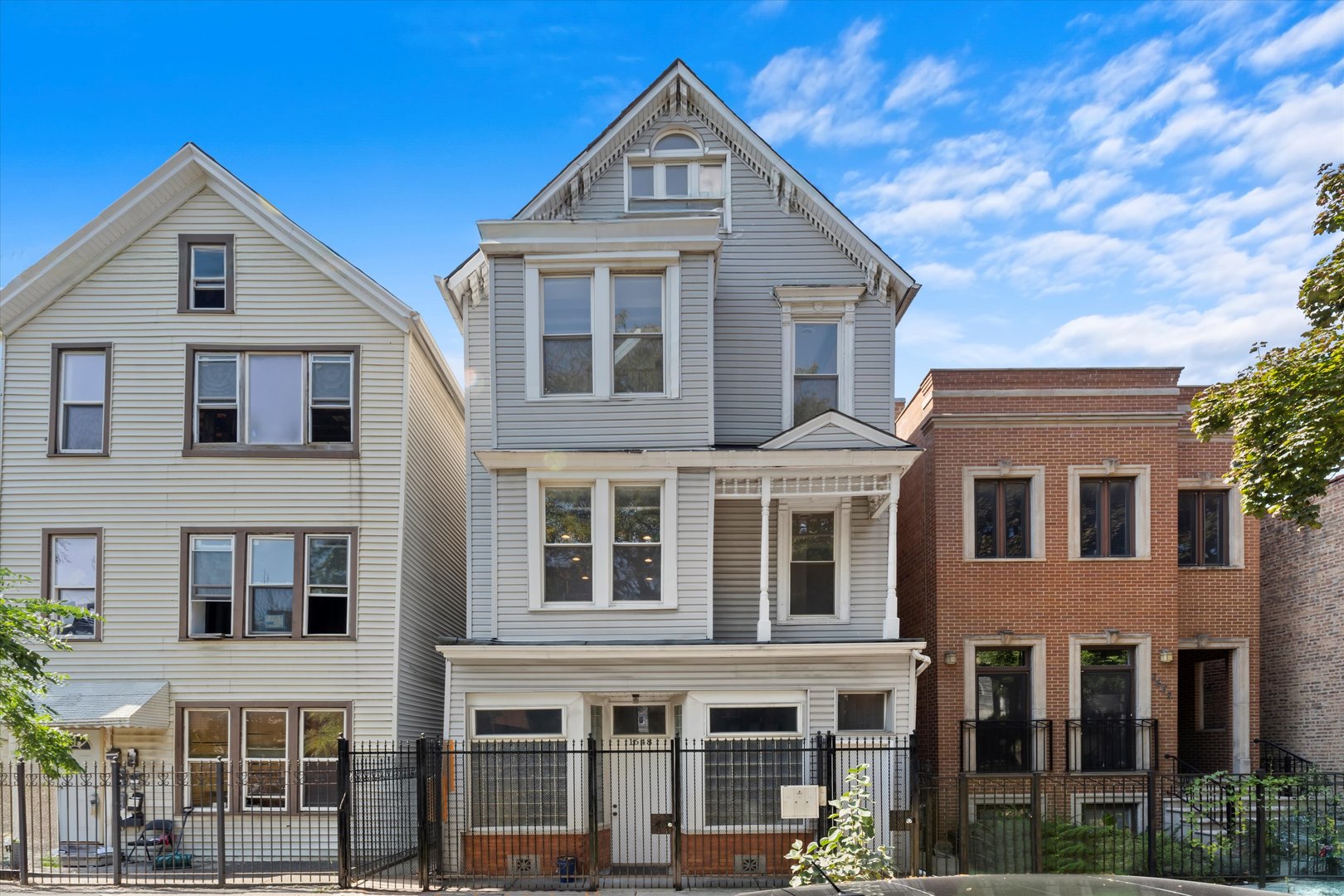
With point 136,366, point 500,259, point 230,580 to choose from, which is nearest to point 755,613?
point 500,259

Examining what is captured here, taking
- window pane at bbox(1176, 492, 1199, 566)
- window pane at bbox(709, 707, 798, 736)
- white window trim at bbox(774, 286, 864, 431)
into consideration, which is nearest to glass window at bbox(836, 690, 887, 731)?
window pane at bbox(709, 707, 798, 736)

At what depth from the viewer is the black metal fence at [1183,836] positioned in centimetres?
1405

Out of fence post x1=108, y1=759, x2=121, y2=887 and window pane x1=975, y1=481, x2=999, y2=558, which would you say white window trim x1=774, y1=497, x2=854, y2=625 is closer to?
window pane x1=975, y1=481, x2=999, y2=558

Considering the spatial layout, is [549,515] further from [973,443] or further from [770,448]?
[973,443]

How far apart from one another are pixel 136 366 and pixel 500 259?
6.62 meters

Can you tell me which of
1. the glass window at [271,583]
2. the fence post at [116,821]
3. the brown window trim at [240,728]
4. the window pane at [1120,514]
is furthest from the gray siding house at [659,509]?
the fence post at [116,821]

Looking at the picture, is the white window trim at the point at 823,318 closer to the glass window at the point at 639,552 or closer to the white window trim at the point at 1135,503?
the glass window at the point at 639,552

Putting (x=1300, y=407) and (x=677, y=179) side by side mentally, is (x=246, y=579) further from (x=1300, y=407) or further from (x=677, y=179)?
(x=1300, y=407)

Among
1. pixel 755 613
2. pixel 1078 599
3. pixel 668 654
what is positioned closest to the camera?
pixel 668 654

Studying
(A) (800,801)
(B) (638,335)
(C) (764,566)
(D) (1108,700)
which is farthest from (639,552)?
(D) (1108,700)

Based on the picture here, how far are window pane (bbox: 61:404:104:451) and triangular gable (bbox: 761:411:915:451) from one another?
37.3ft

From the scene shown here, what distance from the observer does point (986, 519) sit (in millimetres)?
17672

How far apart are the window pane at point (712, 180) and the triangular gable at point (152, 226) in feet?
18.5

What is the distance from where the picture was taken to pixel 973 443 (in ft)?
57.5
